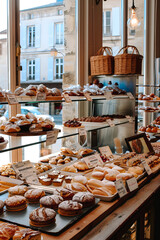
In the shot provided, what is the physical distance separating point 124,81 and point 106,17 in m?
1.20

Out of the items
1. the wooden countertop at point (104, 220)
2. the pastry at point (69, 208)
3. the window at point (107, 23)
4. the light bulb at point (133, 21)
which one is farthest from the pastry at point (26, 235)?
the light bulb at point (133, 21)

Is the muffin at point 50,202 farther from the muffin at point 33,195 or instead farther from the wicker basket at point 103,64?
the wicker basket at point 103,64

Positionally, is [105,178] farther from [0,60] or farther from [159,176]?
[0,60]

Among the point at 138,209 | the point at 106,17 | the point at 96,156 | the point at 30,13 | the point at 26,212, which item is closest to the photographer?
the point at 26,212

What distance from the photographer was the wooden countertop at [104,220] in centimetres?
133

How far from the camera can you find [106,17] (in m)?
3.98

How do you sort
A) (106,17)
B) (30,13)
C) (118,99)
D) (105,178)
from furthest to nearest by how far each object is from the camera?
(106,17) → (118,99) → (30,13) → (105,178)

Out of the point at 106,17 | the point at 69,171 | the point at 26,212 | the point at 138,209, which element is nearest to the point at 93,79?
the point at 106,17

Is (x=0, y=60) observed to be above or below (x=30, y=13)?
below

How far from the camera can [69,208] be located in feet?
4.66

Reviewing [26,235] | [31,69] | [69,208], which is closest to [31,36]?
[31,69]

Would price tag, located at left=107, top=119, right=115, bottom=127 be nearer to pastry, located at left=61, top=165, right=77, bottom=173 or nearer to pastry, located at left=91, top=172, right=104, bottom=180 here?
pastry, located at left=61, top=165, right=77, bottom=173

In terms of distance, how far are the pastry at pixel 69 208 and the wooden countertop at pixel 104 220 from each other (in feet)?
0.17

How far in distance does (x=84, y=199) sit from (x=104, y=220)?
0.52 ft
